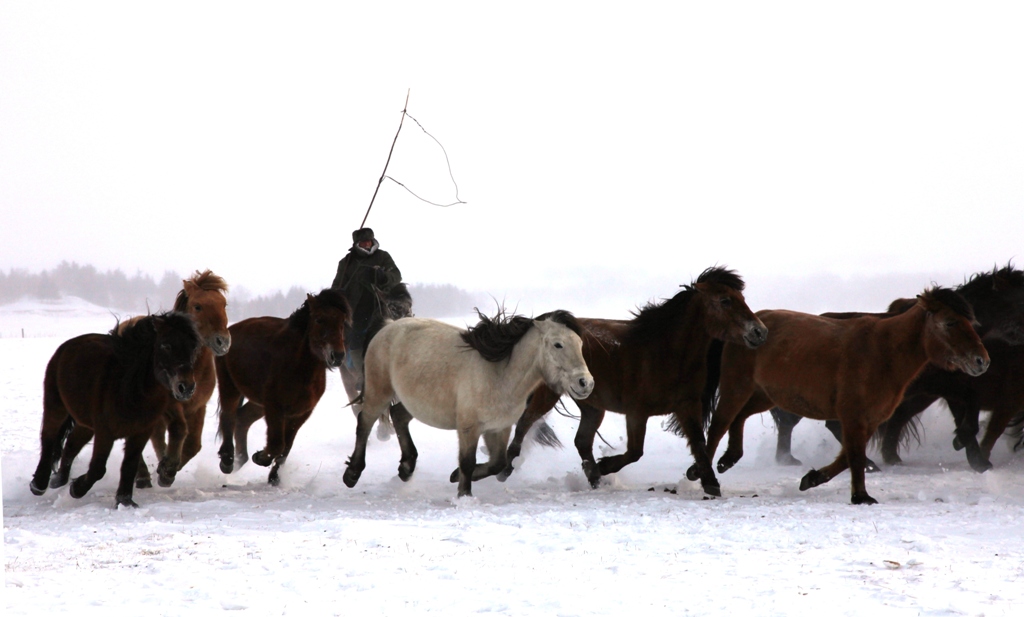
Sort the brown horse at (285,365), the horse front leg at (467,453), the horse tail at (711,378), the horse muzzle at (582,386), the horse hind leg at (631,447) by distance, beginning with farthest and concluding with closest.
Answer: the horse tail at (711,378) → the brown horse at (285,365) → the horse hind leg at (631,447) → the horse front leg at (467,453) → the horse muzzle at (582,386)

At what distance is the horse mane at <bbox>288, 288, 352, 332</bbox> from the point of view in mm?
9211

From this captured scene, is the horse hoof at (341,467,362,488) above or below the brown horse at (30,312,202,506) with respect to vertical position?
below

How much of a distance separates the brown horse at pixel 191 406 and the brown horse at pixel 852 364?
A: 4.80 metres

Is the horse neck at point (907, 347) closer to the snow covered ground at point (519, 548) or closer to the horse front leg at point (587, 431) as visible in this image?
the snow covered ground at point (519, 548)

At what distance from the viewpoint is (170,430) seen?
853cm

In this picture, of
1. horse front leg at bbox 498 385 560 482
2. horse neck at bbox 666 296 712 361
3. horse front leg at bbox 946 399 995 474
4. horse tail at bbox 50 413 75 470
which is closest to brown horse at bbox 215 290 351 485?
horse tail at bbox 50 413 75 470

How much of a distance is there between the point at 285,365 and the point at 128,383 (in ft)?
5.59

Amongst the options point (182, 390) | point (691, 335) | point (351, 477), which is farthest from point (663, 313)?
point (182, 390)

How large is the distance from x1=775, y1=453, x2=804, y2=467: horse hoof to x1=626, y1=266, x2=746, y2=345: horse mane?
3.70 m

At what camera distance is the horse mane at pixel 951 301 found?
7637mm

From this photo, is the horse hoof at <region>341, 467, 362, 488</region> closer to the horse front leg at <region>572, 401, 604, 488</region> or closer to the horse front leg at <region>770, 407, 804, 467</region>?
the horse front leg at <region>572, 401, 604, 488</region>

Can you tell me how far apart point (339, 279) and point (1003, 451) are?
8.74 meters

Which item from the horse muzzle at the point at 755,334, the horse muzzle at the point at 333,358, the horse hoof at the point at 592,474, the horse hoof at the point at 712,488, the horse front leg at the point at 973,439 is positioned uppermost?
the horse muzzle at the point at 755,334

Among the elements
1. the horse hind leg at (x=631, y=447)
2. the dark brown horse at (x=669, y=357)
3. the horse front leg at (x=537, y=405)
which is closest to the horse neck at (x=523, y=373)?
the dark brown horse at (x=669, y=357)
